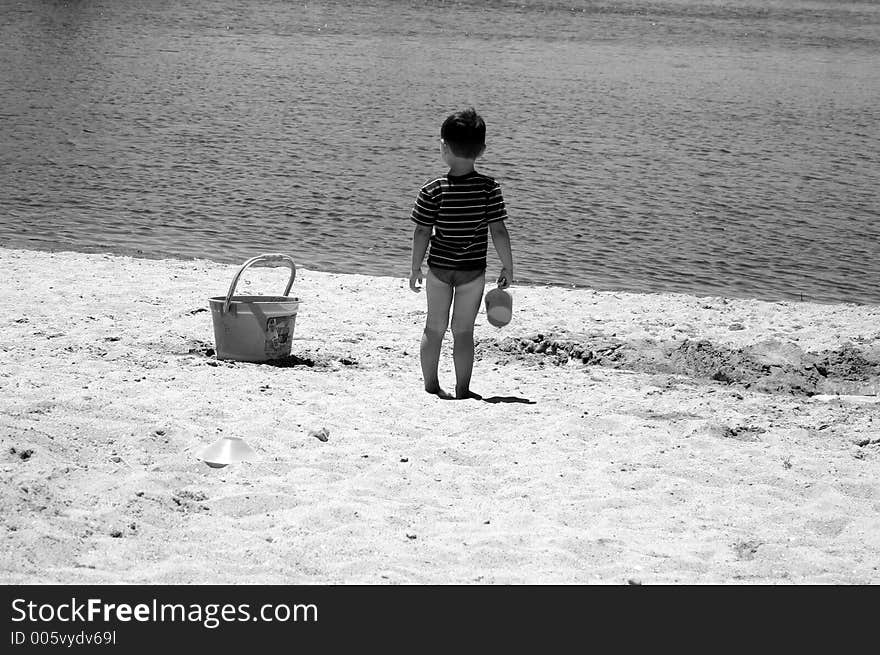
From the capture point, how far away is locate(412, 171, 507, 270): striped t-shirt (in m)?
5.88

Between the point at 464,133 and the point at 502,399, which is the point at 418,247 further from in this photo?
the point at 502,399

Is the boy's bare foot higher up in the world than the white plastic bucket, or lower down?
lower down

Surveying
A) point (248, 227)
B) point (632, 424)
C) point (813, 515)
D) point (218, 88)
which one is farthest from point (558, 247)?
point (218, 88)

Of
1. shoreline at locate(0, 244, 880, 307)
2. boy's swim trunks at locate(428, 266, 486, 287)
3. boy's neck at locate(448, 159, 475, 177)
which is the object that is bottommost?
shoreline at locate(0, 244, 880, 307)

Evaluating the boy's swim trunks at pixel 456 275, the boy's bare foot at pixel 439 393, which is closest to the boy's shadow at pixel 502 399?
the boy's bare foot at pixel 439 393

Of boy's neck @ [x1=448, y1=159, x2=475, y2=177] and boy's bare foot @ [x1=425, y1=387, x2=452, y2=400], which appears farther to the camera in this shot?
boy's bare foot @ [x1=425, y1=387, x2=452, y2=400]

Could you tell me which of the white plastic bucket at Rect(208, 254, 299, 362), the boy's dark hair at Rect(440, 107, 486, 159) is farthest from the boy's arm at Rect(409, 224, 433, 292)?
the white plastic bucket at Rect(208, 254, 299, 362)

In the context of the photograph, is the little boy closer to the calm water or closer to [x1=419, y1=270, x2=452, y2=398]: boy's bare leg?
[x1=419, y1=270, x2=452, y2=398]: boy's bare leg

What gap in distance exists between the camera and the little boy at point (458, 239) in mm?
5797

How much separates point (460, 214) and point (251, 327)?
1.53m

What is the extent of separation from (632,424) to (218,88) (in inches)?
852

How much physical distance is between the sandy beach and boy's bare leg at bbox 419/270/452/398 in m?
0.14

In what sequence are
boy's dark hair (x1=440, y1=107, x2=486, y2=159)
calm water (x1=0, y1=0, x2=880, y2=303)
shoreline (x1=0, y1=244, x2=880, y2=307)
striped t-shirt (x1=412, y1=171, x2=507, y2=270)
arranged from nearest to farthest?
1. boy's dark hair (x1=440, y1=107, x2=486, y2=159)
2. striped t-shirt (x1=412, y1=171, x2=507, y2=270)
3. shoreline (x1=0, y1=244, x2=880, y2=307)
4. calm water (x1=0, y1=0, x2=880, y2=303)

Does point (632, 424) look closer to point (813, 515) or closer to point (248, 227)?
point (813, 515)
